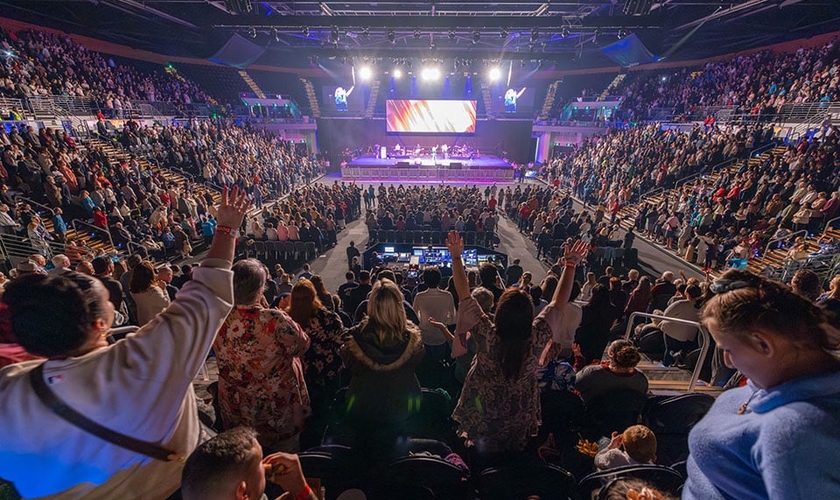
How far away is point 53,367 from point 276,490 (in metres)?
1.32

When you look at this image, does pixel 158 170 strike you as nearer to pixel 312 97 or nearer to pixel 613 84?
pixel 312 97

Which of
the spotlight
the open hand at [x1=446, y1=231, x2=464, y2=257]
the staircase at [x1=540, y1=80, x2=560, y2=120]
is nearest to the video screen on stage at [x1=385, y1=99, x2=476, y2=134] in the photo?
the spotlight

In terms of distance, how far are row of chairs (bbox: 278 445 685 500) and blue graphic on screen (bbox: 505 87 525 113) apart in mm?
34488

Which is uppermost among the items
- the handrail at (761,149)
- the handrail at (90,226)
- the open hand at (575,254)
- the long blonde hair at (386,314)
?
the handrail at (761,149)

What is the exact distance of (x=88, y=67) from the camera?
54.3 feet

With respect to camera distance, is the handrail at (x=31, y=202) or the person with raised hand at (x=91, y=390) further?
the handrail at (x=31, y=202)

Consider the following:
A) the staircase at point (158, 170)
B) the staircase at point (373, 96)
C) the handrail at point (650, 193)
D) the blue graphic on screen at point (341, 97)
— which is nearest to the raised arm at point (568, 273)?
the staircase at point (158, 170)

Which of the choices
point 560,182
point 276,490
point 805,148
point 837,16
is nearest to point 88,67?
point 276,490

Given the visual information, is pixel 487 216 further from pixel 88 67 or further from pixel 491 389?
pixel 88 67

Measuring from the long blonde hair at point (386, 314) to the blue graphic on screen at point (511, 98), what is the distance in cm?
3421

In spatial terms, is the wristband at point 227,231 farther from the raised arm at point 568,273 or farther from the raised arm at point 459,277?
the raised arm at point 568,273

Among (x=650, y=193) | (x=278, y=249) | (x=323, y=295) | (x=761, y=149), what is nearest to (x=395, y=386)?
(x=323, y=295)

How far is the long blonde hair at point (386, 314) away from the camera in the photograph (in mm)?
2137

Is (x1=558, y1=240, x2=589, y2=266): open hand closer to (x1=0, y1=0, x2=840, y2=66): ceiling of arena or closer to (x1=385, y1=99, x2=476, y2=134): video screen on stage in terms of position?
(x1=0, y1=0, x2=840, y2=66): ceiling of arena
